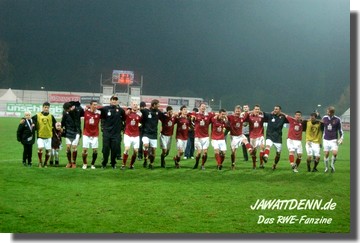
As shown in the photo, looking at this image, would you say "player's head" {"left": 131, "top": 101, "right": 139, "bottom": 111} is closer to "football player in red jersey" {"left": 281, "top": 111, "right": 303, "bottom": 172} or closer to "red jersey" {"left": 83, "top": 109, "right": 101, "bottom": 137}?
"red jersey" {"left": 83, "top": 109, "right": 101, "bottom": 137}

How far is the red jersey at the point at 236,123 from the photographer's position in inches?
342

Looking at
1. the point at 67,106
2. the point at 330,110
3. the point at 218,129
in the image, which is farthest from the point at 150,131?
the point at 330,110

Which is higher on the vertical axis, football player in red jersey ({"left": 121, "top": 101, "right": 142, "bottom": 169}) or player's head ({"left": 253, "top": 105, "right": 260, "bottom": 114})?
player's head ({"left": 253, "top": 105, "right": 260, "bottom": 114})

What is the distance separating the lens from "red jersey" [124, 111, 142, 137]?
8.12 m

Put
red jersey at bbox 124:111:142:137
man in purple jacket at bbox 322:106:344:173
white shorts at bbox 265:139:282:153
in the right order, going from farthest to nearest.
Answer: white shorts at bbox 265:139:282:153, red jersey at bbox 124:111:142:137, man in purple jacket at bbox 322:106:344:173

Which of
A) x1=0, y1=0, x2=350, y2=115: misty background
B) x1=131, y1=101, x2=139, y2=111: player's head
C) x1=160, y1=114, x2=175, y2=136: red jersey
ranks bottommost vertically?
x1=160, y1=114, x2=175, y2=136: red jersey

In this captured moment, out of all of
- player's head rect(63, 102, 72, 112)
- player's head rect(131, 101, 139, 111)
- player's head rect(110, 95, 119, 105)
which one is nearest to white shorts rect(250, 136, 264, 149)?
player's head rect(131, 101, 139, 111)

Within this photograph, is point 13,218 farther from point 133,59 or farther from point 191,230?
point 133,59

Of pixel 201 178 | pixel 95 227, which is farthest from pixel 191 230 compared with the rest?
pixel 201 178

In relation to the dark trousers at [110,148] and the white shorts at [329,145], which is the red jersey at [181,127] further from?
the white shorts at [329,145]

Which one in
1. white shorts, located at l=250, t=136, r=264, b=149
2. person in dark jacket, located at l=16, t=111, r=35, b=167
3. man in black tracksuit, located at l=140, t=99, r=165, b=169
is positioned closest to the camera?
person in dark jacket, located at l=16, t=111, r=35, b=167

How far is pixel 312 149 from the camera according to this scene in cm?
830

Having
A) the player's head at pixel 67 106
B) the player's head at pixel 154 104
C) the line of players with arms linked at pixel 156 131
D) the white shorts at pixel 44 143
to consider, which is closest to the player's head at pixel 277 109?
the line of players with arms linked at pixel 156 131

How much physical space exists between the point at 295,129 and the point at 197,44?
2.99 metres
